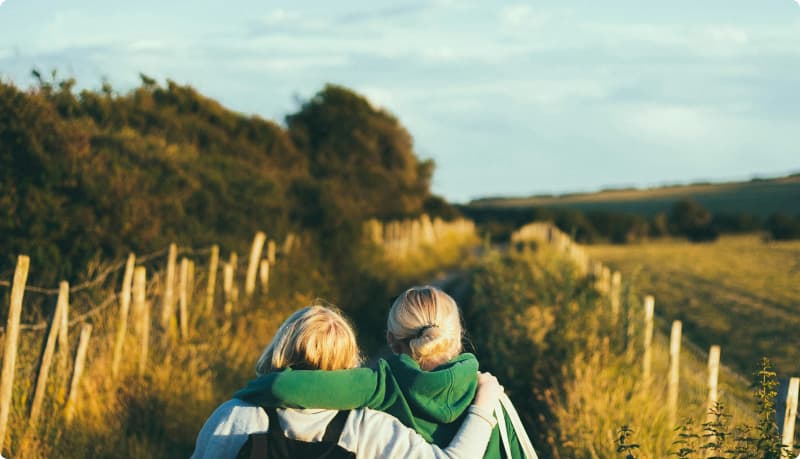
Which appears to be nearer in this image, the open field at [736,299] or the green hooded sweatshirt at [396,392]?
the green hooded sweatshirt at [396,392]

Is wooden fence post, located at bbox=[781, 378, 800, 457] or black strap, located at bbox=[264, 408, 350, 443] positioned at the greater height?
black strap, located at bbox=[264, 408, 350, 443]

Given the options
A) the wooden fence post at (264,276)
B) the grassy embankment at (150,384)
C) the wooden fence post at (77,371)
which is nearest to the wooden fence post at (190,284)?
the grassy embankment at (150,384)

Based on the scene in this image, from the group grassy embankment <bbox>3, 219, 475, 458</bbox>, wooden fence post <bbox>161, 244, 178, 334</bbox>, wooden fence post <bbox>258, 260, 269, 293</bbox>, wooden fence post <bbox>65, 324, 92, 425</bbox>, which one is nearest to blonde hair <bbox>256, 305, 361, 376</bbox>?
grassy embankment <bbox>3, 219, 475, 458</bbox>

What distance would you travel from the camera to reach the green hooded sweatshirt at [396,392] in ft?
11.8

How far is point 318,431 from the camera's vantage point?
Answer: 12.0ft

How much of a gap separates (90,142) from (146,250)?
2.26 meters

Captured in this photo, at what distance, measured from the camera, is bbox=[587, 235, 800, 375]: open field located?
16.8 metres

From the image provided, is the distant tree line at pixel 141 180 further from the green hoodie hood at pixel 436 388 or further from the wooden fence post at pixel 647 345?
the green hoodie hood at pixel 436 388

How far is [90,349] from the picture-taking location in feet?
28.3

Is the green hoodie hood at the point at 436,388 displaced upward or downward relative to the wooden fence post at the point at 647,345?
upward

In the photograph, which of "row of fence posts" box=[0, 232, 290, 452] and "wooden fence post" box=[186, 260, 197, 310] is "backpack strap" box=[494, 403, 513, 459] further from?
"wooden fence post" box=[186, 260, 197, 310]

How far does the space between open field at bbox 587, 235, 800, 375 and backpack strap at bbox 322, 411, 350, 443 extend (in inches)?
283

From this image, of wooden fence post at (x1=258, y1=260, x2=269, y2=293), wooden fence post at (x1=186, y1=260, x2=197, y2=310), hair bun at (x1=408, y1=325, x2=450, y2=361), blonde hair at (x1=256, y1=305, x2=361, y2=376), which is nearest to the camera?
blonde hair at (x1=256, y1=305, x2=361, y2=376)

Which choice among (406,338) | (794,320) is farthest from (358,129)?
(406,338)
